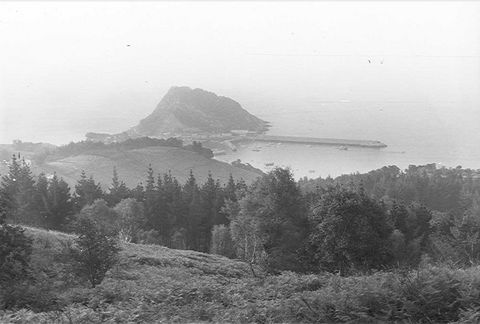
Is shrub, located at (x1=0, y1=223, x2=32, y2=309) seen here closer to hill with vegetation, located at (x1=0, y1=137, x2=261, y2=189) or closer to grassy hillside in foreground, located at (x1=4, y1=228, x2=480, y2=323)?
grassy hillside in foreground, located at (x1=4, y1=228, x2=480, y2=323)

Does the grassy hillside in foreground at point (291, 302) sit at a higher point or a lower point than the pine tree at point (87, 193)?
higher

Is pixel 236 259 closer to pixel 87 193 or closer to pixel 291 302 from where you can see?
pixel 291 302

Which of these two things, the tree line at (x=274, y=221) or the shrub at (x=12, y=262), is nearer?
the shrub at (x=12, y=262)

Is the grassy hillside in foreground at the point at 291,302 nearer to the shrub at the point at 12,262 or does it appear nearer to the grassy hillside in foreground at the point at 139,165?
the shrub at the point at 12,262

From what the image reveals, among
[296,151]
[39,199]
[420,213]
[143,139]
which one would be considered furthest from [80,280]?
[143,139]

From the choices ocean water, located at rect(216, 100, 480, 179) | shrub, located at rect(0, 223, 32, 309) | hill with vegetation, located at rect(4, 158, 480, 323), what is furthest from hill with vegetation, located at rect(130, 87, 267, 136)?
shrub, located at rect(0, 223, 32, 309)

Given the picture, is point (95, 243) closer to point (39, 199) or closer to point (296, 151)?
point (39, 199)

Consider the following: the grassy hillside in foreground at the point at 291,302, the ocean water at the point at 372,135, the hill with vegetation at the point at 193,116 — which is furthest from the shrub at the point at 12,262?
the hill with vegetation at the point at 193,116
